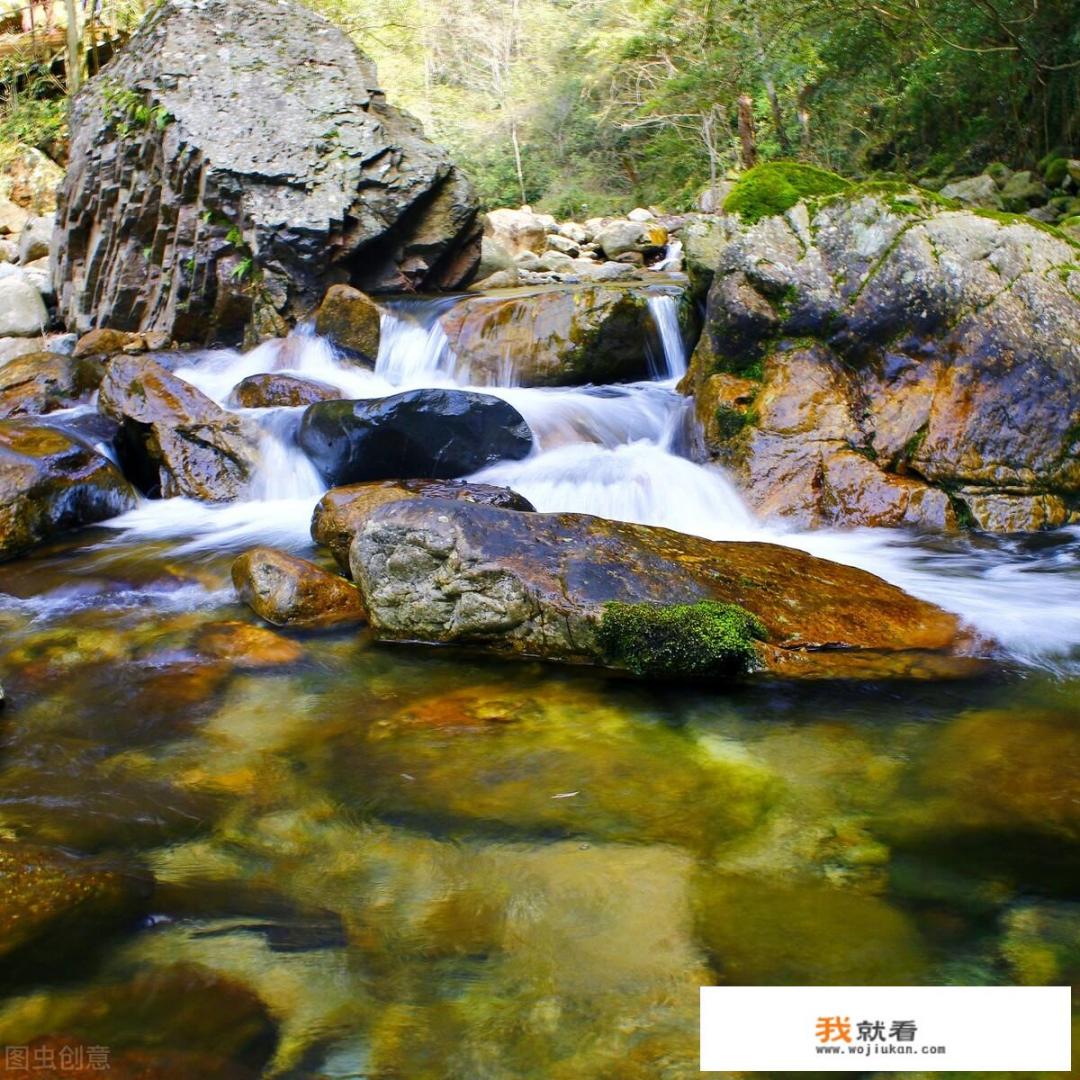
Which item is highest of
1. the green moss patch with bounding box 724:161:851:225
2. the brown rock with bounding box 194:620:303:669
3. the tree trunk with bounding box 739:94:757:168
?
the tree trunk with bounding box 739:94:757:168

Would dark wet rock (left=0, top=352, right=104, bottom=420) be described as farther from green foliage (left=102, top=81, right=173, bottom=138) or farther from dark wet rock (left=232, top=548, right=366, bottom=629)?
dark wet rock (left=232, top=548, right=366, bottom=629)

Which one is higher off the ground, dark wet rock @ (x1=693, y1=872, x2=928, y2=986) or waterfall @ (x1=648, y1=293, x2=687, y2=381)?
waterfall @ (x1=648, y1=293, x2=687, y2=381)

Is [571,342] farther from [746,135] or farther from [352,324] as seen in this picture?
[746,135]

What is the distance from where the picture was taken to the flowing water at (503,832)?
222 cm

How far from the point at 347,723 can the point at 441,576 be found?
917mm

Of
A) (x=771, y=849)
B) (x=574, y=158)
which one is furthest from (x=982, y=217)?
(x=574, y=158)

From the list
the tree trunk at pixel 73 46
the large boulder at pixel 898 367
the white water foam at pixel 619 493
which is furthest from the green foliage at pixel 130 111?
the large boulder at pixel 898 367

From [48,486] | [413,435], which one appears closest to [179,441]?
[48,486]

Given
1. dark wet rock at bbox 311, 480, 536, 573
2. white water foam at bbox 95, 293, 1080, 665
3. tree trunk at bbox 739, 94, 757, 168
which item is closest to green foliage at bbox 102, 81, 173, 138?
white water foam at bbox 95, 293, 1080, 665

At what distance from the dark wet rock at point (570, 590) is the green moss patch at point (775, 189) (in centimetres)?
380

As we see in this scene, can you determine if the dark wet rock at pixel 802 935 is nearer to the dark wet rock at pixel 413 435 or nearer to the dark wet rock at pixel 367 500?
the dark wet rock at pixel 367 500

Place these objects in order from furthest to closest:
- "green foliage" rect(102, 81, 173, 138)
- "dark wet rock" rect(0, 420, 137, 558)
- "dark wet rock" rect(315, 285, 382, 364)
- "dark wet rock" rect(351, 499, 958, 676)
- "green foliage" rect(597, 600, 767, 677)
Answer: "green foliage" rect(102, 81, 173, 138) → "dark wet rock" rect(315, 285, 382, 364) → "dark wet rock" rect(0, 420, 137, 558) → "dark wet rock" rect(351, 499, 958, 676) → "green foliage" rect(597, 600, 767, 677)

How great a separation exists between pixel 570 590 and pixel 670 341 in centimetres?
590

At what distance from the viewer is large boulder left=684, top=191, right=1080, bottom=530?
20.5ft
